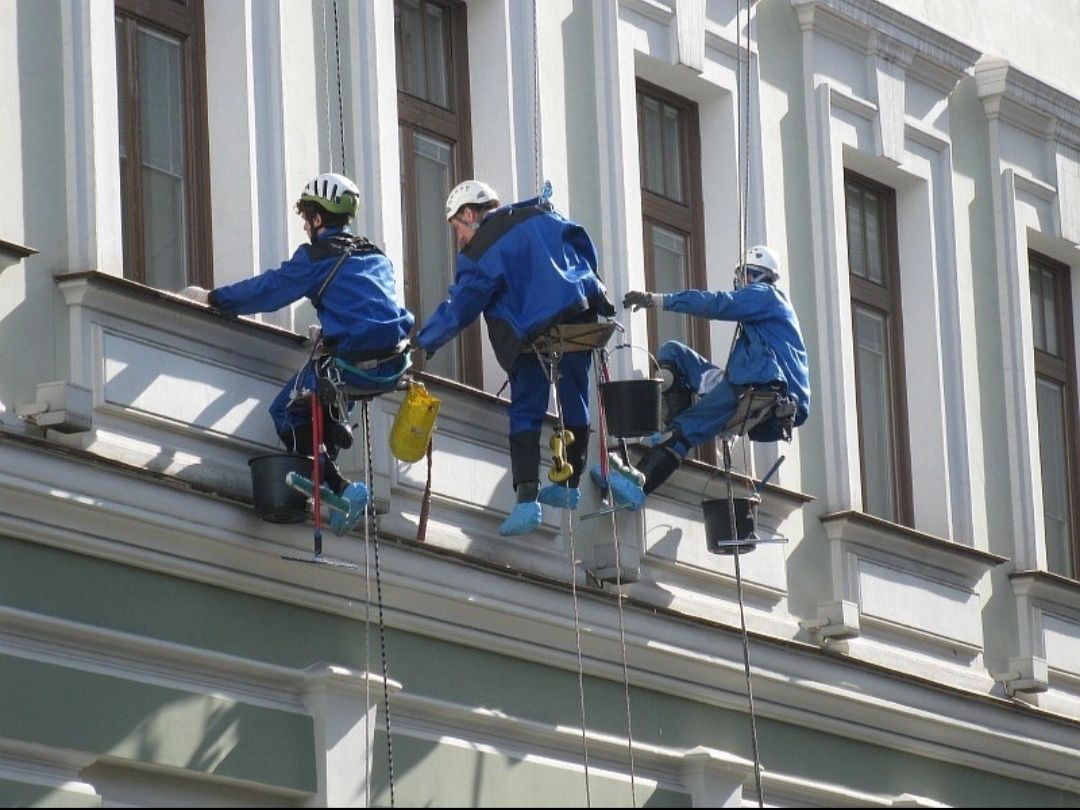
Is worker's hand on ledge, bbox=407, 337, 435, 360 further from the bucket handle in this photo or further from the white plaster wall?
the white plaster wall

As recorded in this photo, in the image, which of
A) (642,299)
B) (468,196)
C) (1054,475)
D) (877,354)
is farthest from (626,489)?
(1054,475)

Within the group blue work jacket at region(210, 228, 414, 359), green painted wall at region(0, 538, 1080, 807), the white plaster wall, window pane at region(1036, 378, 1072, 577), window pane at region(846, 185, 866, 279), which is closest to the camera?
green painted wall at region(0, 538, 1080, 807)

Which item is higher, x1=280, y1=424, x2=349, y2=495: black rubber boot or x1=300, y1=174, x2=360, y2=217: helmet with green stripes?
x1=300, y1=174, x2=360, y2=217: helmet with green stripes

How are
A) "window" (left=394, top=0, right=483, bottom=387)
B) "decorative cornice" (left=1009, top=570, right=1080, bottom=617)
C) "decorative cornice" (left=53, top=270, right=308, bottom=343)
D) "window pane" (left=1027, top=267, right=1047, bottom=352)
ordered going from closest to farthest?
"decorative cornice" (left=53, top=270, right=308, bottom=343) → "window" (left=394, top=0, right=483, bottom=387) → "decorative cornice" (left=1009, top=570, right=1080, bottom=617) → "window pane" (left=1027, top=267, right=1047, bottom=352)

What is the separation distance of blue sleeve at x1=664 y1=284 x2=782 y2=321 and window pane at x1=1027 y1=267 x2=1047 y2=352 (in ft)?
15.9

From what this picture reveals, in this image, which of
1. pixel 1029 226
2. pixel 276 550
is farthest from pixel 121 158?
pixel 1029 226

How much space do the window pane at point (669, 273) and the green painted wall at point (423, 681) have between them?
2127 mm

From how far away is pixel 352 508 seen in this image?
13672 mm

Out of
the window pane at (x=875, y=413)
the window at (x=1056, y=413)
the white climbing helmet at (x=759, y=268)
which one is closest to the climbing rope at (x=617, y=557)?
the white climbing helmet at (x=759, y=268)

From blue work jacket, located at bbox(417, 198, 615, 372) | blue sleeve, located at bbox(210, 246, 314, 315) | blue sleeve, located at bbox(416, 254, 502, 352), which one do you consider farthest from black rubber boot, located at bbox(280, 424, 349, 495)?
blue work jacket, located at bbox(417, 198, 615, 372)

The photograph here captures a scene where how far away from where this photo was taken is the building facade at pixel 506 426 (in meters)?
13.1

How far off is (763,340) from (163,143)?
139 inches

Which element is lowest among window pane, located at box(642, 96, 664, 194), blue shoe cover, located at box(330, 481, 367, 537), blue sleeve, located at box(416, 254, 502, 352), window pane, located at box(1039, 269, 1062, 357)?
blue shoe cover, located at box(330, 481, 367, 537)

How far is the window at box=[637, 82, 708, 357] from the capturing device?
57.3ft
